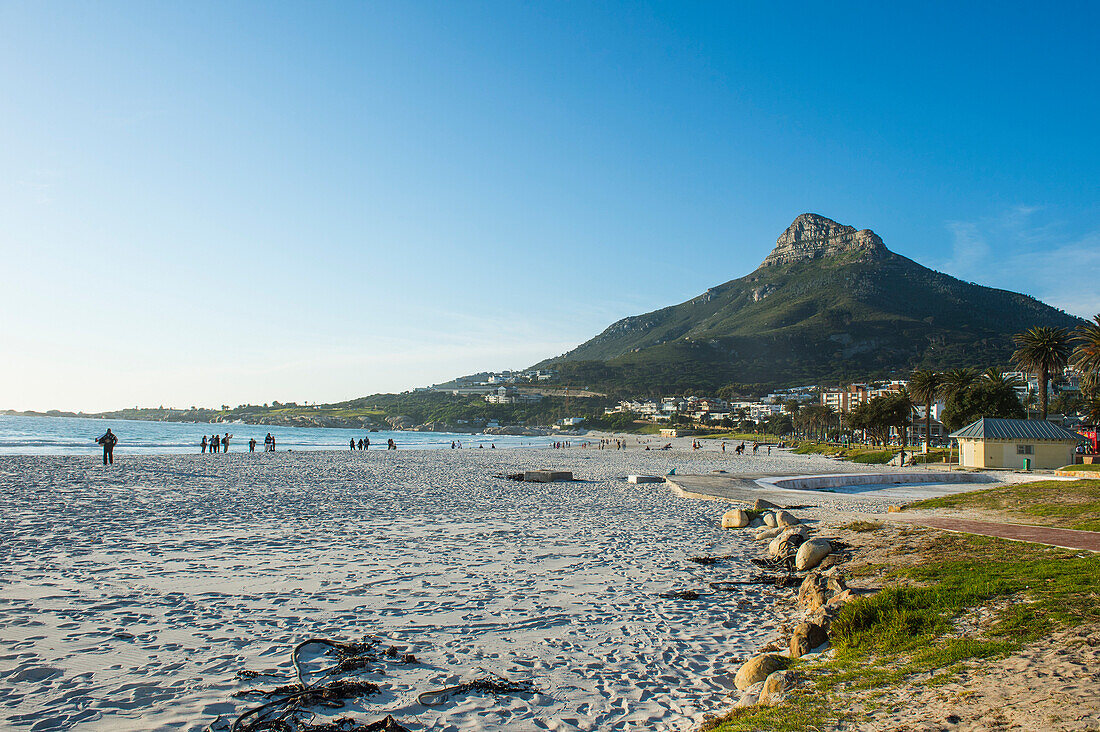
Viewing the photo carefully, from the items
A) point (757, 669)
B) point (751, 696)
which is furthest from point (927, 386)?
point (751, 696)

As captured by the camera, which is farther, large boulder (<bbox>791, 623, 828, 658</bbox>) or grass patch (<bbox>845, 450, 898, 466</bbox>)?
grass patch (<bbox>845, 450, 898, 466</bbox>)

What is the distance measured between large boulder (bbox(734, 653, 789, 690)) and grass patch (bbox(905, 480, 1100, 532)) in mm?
8364

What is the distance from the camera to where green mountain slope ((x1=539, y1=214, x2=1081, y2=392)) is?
496 feet

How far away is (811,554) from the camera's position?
10266mm

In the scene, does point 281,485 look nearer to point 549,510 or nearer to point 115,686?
point 549,510

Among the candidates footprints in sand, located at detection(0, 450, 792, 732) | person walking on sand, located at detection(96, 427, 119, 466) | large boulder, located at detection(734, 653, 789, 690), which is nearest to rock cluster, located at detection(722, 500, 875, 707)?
large boulder, located at detection(734, 653, 789, 690)

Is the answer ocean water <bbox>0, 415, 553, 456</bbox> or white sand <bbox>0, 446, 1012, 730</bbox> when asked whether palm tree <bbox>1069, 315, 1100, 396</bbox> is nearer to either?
white sand <bbox>0, 446, 1012, 730</bbox>

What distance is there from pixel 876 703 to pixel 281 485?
2254cm

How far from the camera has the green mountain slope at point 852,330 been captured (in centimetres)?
15125

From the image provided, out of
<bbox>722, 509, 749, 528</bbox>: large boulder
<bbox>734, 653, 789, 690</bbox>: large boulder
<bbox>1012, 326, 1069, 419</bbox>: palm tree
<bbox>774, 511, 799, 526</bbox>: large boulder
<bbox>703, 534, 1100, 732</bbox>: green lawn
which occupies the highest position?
<bbox>1012, 326, 1069, 419</bbox>: palm tree

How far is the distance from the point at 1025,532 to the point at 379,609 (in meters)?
10.2

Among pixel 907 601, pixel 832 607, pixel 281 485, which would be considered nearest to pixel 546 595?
pixel 832 607

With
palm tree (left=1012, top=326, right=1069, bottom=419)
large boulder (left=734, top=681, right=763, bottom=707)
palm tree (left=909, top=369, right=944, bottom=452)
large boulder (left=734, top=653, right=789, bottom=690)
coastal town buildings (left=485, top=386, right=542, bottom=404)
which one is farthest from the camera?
coastal town buildings (left=485, top=386, right=542, bottom=404)

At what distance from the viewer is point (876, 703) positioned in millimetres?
4605
